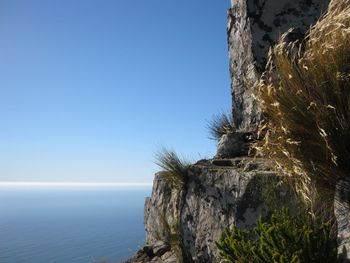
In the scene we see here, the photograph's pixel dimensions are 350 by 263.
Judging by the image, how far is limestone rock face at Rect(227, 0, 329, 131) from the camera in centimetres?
700

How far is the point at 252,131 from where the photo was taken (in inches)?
269


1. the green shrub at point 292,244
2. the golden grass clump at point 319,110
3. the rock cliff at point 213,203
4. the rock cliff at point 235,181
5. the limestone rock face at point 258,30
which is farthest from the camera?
the limestone rock face at point 258,30

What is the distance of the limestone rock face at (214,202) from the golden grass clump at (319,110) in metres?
0.88

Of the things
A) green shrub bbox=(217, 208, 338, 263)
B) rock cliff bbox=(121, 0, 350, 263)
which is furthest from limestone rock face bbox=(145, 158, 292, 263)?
green shrub bbox=(217, 208, 338, 263)

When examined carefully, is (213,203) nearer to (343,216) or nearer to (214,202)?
(214,202)

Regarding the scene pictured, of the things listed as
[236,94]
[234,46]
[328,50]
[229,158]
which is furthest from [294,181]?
[234,46]

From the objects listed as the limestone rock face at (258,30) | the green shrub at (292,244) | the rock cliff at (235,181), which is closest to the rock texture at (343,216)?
the green shrub at (292,244)

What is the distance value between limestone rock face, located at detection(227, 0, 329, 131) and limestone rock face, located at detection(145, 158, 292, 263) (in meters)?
1.40

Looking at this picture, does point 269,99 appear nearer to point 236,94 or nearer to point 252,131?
point 252,131

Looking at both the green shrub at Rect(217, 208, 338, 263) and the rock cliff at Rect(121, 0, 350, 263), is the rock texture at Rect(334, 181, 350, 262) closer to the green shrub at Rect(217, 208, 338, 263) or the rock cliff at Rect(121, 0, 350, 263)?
the green shrub at Rect(217, 208, 338, 263)

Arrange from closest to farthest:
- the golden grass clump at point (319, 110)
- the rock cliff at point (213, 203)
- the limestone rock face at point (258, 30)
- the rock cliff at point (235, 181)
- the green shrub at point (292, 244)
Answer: the green shrub at point (292, 244) < the golden grass clump at point (319, 110) < the rock cliff at point (213, 203) < the rock cliff at point (235, 181) < the limestone rock face at point (258, 30)

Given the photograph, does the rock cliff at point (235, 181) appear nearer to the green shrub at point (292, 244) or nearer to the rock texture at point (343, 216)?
the green shrub at point (292, 244)

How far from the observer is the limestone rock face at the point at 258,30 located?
7.00 meters

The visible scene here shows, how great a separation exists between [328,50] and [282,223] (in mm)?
1661
